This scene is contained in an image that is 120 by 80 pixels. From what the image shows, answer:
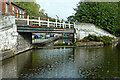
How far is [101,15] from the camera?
34.1 metres

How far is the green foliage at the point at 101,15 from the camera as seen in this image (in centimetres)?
3394

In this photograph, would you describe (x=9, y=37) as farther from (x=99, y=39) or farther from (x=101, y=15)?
(x=101, y=15)

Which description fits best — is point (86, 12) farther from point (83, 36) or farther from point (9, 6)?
point (9, 6)

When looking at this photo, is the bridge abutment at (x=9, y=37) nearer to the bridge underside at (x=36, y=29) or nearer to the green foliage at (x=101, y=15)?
the bridge underside at (x=36, y=29)

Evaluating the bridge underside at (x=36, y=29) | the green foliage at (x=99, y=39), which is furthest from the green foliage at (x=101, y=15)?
the bridge underside at (x=36, y=29)

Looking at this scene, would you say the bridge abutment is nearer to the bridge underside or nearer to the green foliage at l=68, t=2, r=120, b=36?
the bridge underside

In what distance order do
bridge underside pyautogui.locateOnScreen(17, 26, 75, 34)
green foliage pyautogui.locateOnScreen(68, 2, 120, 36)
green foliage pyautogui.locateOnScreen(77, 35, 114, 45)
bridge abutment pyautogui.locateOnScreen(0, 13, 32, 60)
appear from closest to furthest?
bridge abutment pyautogui.locateOnScreen(0, 13, 32, 60), bridge underside pyautogui.locateOnScreen(17, 26, 75, 34), green foliage pyautogui.locateOnScreen(77, 35, 114, 45), green foliage pyautogui.locateOnScreen(68, 2, 120, 36)

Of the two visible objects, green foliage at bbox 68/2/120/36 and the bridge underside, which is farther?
green foliage at bbox 68/2/120/36

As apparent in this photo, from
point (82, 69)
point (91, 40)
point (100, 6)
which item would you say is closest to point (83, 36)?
point (91, 40)

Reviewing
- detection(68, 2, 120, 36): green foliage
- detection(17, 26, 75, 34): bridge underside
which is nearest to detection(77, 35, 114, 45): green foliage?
detection(17, 26, 75, 34): bridge underside

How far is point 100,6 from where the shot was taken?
114ft

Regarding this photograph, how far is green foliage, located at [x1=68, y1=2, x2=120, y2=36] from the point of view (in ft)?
111

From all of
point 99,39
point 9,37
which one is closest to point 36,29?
point 9,37

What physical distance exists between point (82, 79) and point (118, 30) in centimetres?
3025
